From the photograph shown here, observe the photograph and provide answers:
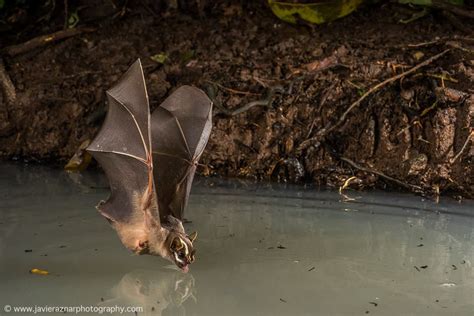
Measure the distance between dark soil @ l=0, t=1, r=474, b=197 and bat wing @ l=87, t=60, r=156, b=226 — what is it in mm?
1950

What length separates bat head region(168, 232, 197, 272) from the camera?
7.36ft

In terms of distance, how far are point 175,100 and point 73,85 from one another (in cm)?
235

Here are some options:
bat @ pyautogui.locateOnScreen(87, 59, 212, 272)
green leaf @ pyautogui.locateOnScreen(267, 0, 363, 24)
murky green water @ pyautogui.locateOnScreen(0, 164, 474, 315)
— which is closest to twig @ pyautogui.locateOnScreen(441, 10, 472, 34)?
green leaf @ pyautogui.locateOnScreen(267, 0, 363, 24)

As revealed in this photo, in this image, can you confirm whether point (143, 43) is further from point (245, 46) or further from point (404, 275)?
point (404, 275)

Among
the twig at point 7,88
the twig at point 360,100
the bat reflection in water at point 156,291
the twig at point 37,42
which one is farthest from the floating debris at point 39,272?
the twig at point 37,42

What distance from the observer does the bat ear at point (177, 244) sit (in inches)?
88.6

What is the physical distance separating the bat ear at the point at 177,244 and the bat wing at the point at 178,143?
21 centimetres

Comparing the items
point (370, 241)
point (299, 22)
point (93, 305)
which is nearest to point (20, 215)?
point (93, 305)

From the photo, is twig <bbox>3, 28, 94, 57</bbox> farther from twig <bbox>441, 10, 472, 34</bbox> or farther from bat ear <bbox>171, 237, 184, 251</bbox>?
bat ear <bbox>171, 237, 184, 251</bbox>

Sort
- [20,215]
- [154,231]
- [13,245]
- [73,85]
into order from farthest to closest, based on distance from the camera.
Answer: [73,85] < [20,215] < [13,245] < [154,231]

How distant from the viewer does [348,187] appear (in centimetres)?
404

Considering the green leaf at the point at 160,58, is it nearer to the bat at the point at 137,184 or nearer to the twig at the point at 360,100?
the twig at the point at 360,100

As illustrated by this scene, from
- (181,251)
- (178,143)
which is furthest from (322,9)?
(181,251)

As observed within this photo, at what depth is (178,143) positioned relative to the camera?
2625 mm
